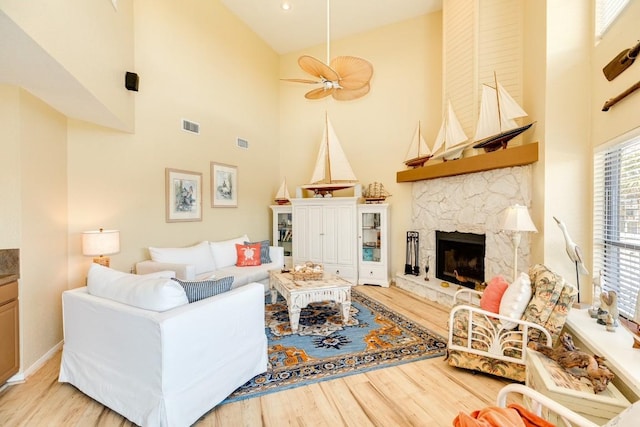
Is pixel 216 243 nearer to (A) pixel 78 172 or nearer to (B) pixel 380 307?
(A) pixel 78 172

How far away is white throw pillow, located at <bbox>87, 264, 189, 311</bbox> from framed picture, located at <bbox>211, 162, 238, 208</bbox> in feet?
8.42

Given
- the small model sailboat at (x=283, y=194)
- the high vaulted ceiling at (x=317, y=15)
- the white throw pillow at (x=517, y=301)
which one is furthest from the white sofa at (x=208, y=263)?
the high vaulted ceiling at (x=317, y=15)

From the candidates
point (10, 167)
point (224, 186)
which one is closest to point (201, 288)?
point (10, 167)

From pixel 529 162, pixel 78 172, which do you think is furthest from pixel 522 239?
pixel 78 172

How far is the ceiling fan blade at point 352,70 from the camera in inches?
110

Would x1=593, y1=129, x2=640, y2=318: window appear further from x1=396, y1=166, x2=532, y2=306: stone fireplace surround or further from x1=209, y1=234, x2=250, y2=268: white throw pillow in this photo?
x1=209, y1=234, x2=250, y2=268: white throw pillow

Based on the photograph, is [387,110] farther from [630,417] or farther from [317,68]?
[630,417]

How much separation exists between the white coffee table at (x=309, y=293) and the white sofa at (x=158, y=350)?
2.86ft

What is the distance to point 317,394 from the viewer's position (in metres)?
2.00

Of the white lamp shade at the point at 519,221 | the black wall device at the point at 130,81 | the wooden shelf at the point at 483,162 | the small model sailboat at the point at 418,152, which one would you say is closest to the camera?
the white lamp shade at the point at 519,221

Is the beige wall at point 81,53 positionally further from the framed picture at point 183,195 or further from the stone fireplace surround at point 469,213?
the stone fireplace surround at point 469,213

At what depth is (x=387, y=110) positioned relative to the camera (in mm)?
5000

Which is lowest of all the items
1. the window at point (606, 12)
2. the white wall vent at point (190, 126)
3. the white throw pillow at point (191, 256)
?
the white throw pillow at point (191, 256)

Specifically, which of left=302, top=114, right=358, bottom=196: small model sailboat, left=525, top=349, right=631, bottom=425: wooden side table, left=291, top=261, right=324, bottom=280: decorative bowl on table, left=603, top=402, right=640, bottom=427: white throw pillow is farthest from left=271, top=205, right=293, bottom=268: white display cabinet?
left=603, top=402, right=640, bottom=427: white throw pillow
